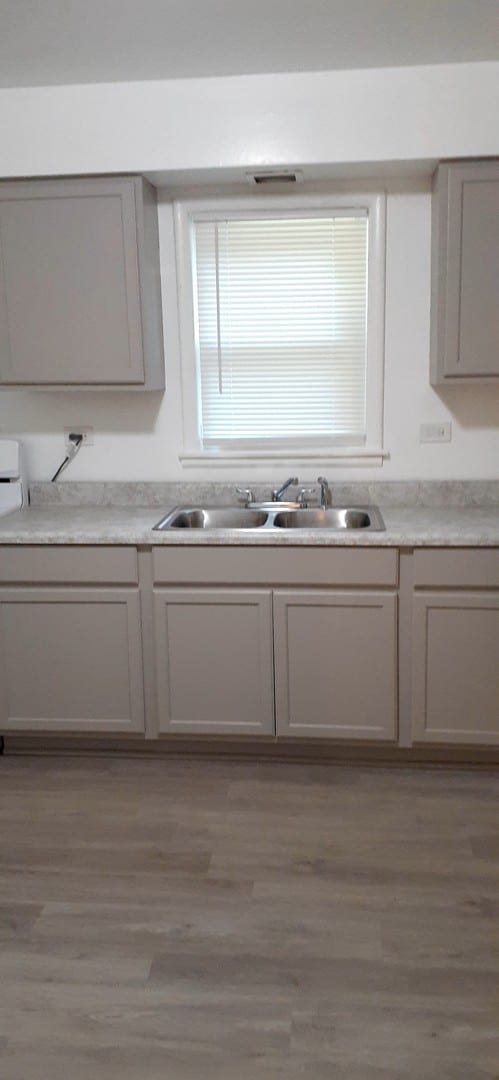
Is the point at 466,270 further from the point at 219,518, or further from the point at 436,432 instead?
the point at 219,518

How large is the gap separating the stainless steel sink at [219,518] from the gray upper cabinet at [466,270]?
0.89m

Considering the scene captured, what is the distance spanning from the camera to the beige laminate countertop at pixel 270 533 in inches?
111

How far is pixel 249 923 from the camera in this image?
2209 millimetres

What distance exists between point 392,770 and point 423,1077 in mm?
1361

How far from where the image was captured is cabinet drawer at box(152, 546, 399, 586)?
9.43 feet

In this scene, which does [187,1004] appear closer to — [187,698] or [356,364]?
[187,698]

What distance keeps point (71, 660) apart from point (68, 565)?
36cm

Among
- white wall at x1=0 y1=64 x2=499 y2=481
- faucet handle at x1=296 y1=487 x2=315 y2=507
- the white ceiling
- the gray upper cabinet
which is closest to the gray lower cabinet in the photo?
faucet handle at x1=296 y1=487 x2=315 y2=507

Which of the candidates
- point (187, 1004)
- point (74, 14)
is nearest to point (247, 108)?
point (74, 14)

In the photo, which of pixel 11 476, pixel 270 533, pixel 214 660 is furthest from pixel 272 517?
pixel 11 476

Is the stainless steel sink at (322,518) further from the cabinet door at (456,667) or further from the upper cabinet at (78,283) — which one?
the upper cabinet at (78,283)

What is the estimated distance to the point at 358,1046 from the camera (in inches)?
71.1

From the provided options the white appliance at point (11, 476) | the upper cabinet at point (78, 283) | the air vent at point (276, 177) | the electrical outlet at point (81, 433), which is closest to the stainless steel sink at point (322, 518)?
the upper cabinet at point (78, 283)

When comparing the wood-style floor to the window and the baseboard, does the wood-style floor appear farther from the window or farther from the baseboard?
the window
